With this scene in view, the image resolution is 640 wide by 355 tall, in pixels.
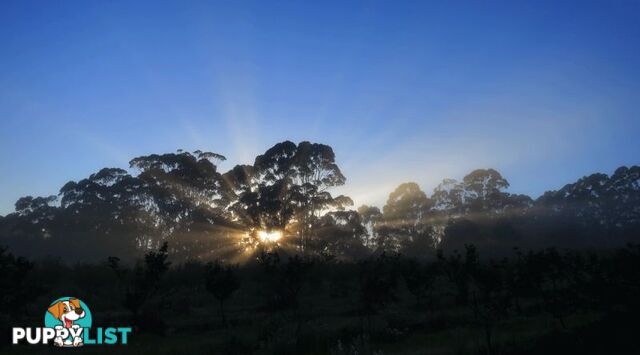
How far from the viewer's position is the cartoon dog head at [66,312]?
14977 millimetres

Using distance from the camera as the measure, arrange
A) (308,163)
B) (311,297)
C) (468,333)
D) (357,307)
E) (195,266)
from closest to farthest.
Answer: (468,333), (357,307), (311,297), (195,266), (308,163)

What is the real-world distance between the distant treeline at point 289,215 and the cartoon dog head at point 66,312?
92.0 feet

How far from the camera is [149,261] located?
1736 cm

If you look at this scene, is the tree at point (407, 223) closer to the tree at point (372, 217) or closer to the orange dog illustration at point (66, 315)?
the tree at point (372, 217)

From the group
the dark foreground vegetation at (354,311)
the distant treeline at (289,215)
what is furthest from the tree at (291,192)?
the dark foreground vegetation at (354,311)

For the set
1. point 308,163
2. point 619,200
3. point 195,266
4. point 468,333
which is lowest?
point 468,333

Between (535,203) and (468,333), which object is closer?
(468,333)

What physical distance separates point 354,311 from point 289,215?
906 inches

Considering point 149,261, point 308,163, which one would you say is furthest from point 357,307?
point 308,163

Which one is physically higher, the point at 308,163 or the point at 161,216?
the point at 308,163

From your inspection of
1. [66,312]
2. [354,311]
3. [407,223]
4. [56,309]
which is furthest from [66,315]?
[407,223]

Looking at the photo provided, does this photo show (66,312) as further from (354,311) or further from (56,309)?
(354,311)

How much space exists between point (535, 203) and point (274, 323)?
5535cm

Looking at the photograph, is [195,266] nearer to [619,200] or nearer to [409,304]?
[409,304]
